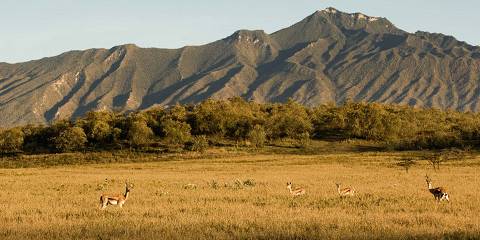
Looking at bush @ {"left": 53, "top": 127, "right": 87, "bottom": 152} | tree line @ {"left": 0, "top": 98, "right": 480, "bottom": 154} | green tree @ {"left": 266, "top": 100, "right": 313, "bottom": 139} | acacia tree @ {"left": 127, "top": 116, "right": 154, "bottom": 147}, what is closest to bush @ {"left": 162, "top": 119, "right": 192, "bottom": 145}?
tree line @ {"left": 0, "top": 98, "right": 480, "bottom": 154}

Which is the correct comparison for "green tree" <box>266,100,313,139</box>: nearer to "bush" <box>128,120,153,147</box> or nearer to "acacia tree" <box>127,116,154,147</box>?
"acacia tree" <box>127,116,154,147</box>

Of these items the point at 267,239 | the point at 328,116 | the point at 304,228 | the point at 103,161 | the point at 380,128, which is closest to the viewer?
the point at 267,239

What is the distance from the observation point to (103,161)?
89500mm

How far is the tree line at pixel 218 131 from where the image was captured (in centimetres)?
10550

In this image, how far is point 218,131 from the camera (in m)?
120

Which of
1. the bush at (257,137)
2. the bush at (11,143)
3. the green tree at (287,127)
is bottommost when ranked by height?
the bush at (11,143)

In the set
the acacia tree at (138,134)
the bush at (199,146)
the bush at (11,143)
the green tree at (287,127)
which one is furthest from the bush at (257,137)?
the bush at (11,143)

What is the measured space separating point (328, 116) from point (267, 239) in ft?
377

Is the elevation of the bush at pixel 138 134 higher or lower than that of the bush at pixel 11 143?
higher

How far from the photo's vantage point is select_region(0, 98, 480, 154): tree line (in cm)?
10550

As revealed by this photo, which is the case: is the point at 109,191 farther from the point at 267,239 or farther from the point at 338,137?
the point at 338,137

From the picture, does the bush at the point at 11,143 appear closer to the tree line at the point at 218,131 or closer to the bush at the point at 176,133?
the tree line at the point at 218,131

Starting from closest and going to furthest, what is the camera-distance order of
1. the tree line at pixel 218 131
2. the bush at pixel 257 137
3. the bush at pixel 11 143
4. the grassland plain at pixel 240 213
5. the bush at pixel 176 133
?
the grassland plain at pixel 240 213
the tree line at pixel 218 131
the bush at pixel 257 137
the bush at pixel 176 133
the bush at pixel 11 143

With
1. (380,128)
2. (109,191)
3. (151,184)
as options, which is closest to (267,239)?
(109,191)
